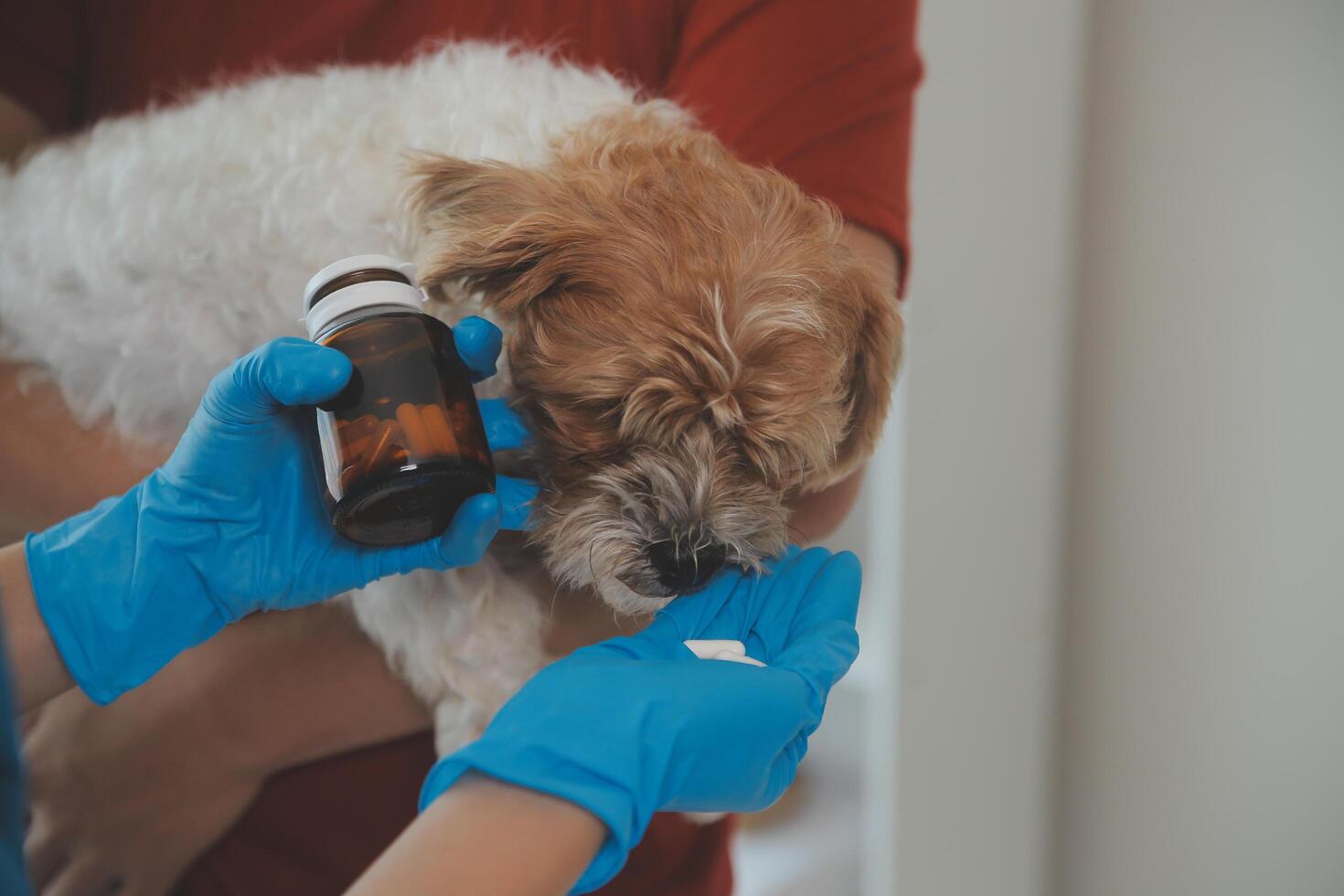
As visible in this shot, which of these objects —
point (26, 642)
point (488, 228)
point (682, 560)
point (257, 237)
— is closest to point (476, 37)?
point (257, 237)

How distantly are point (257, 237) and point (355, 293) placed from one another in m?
0.58

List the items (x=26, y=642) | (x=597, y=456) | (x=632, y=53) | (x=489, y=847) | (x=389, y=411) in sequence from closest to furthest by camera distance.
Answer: (x=489, y=847), (x=389, y=411), (x=26, y=642), (x=597, y=456), (x=632, y=53)

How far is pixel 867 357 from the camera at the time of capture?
4.30 ft

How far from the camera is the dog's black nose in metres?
1.12

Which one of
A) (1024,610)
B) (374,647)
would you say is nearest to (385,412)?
(374,647)

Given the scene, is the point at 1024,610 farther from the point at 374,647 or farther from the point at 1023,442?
the point at 374,647

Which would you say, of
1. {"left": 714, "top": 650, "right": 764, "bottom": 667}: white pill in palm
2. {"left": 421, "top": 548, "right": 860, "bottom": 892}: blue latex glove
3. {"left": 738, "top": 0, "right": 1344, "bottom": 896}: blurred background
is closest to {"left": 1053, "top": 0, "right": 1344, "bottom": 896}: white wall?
{"left": 738, "top": 0, "right": 1344, "bottom": 896}: blurred background

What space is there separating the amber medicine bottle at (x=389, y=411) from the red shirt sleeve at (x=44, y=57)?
1171 millimetres

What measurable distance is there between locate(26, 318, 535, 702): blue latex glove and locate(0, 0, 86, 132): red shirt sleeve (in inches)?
41.1

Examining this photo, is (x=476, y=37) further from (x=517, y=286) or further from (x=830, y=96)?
(x=517, y=286)

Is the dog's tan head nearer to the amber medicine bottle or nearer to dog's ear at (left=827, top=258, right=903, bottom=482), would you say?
dog's ear at (left=827, top=258, right=903, bottom=482)

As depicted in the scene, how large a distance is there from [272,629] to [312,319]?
2.45ft

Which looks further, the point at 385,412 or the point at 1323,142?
the point at 1323,142

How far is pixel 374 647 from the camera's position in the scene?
1552mm
